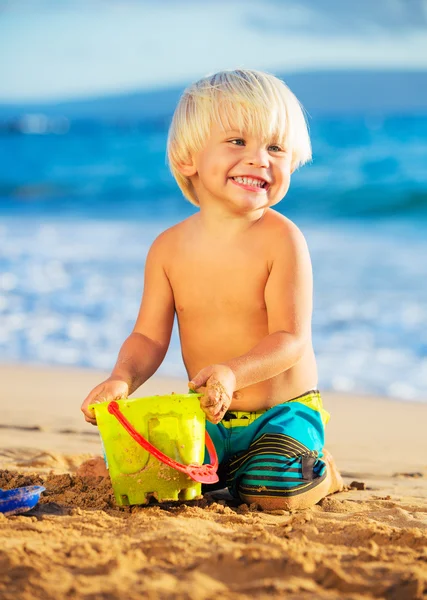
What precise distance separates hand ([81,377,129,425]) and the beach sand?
0.86 feet

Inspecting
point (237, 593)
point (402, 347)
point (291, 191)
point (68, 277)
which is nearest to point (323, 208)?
point (291, 191)

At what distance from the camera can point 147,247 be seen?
9562mm

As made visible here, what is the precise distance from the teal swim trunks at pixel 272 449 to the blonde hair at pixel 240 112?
0.82m

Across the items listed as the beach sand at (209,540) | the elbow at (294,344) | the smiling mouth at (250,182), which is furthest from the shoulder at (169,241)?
the beach sand at (209,540)

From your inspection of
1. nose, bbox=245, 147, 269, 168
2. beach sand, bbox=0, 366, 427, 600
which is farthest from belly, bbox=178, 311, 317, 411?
nose, bbox=245, 147, 269, 168

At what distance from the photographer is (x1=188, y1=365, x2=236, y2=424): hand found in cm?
240

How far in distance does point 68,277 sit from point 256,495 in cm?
493

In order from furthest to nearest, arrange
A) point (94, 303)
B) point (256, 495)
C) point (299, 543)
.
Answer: point (94, 303) → point (256, 495) → point (299, 543)

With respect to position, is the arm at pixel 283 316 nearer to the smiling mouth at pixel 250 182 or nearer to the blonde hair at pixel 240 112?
the smiling mouth at pixel 250 182

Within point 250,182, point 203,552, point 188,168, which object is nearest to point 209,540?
point 203,552

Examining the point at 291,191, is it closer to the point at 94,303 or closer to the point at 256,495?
the point at 94,303

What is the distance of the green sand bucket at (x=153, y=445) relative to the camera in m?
2.41

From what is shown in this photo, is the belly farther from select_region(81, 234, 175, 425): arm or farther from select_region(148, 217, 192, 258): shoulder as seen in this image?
select_region(148, 217, 192, 258): shoulder

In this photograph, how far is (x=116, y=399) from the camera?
8.43 ft
